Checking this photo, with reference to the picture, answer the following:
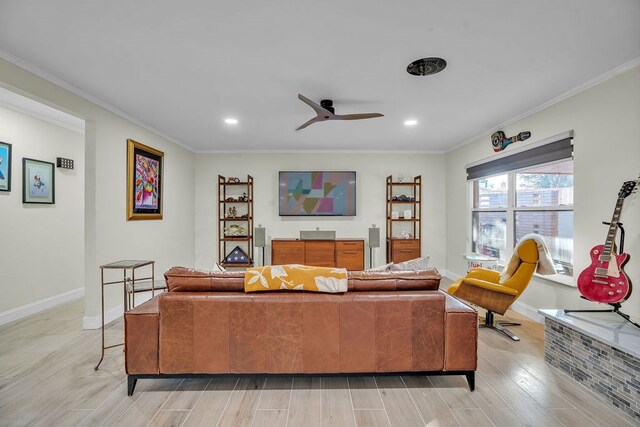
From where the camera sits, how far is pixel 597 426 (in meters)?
1.59

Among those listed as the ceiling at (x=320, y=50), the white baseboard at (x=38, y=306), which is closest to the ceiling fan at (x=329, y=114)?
the ceiling at (x=320, y=50)

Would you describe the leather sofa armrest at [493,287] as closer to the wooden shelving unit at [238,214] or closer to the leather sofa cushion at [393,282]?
the leather sofa cushion at [393,282]

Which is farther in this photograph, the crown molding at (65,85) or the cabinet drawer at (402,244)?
the cabinet drawer at (402,244)

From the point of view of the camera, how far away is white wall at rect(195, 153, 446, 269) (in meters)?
5.35

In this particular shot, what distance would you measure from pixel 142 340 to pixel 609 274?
11.1 ft

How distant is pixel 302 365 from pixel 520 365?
5.77 ft

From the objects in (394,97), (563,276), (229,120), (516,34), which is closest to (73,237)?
(229,120)

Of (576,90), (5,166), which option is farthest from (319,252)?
(5,166)

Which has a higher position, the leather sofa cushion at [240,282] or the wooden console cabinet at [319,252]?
the leather sofa cushion at [240,282]

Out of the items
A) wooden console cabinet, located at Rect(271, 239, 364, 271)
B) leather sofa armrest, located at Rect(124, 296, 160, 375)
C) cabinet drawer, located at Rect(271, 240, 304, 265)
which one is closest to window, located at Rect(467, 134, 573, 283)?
wooden console cabinet, located at Rect(271, 239, 364, 271)

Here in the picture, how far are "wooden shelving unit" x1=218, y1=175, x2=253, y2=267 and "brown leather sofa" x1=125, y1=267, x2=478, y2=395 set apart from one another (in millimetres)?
3251

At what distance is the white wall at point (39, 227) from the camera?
3074 mm

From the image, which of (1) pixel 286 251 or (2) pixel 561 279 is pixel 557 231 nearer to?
(2) pixel 561 279

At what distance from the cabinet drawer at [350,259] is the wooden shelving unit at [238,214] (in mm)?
1602
